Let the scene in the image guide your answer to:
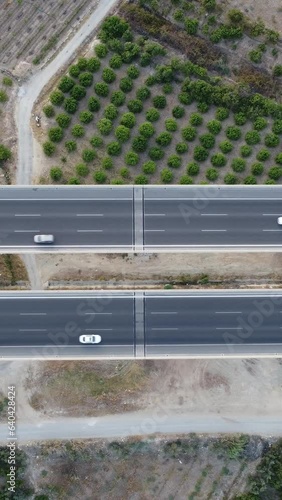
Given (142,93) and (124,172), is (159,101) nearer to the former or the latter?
(142,93)

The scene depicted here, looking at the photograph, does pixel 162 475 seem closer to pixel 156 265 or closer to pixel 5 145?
pixel 156 265

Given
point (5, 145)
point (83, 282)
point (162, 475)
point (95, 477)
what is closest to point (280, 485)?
point (162, 475)

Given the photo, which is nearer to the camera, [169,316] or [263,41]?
[169,316]

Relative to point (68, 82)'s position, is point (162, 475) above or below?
below

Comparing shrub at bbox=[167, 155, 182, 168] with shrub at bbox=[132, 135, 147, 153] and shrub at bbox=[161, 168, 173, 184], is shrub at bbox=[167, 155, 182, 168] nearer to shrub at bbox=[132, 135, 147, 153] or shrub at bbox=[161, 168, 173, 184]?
shrub at bbox=[161, 168, 173, 184]

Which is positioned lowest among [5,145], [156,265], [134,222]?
[156,265]

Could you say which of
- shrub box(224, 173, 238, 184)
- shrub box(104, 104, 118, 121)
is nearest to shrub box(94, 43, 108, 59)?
shrub box(104, 104, 118, 121)

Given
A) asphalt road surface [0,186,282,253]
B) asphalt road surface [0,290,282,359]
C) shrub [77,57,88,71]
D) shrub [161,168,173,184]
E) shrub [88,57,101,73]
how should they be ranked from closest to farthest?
asphalt road surface [0,290,282,359]
asphalt road surface [0,186,282,253]
shrub [161,168,173,184]
shrub [88,57,101,73]
shrub [77,57,88,71]
